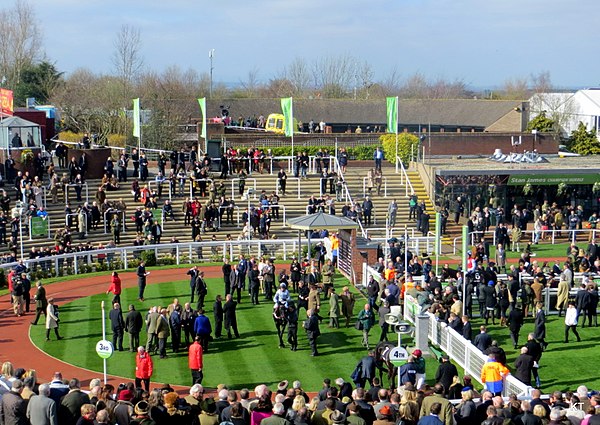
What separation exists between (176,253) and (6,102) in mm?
14926

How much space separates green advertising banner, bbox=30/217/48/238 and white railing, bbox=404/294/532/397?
16.3 metres

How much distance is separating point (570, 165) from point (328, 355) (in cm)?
2780

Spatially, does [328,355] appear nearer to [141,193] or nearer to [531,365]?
[531,365]

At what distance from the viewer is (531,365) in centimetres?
1911

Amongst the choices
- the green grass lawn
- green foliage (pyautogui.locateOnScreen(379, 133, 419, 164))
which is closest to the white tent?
the green grass lawn

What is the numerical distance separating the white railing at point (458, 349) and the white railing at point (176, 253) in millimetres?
10264

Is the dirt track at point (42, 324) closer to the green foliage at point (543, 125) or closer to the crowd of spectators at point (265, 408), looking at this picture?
the crowd of spectators at point (265, 408)

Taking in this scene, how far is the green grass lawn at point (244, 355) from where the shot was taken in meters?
21.1

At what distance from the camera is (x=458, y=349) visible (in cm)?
2158

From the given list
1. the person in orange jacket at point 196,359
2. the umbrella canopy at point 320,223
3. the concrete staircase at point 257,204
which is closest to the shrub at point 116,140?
the concrete staircase at point 257,204

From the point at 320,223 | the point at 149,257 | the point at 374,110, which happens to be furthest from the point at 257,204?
the point at 374,110

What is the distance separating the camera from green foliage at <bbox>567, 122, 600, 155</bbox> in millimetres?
58562

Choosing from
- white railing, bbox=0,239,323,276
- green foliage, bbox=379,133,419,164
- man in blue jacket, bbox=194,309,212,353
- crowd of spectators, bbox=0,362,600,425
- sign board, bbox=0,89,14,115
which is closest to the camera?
crowd of spectators, bbox=0,362,600,425

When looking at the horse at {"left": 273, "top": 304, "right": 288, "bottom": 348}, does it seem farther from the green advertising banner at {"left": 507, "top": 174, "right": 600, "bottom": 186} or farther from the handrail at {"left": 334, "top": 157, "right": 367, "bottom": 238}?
the green advertising banner at {"left": 507, "top": 174, "right": 600, "bottom": 186}
